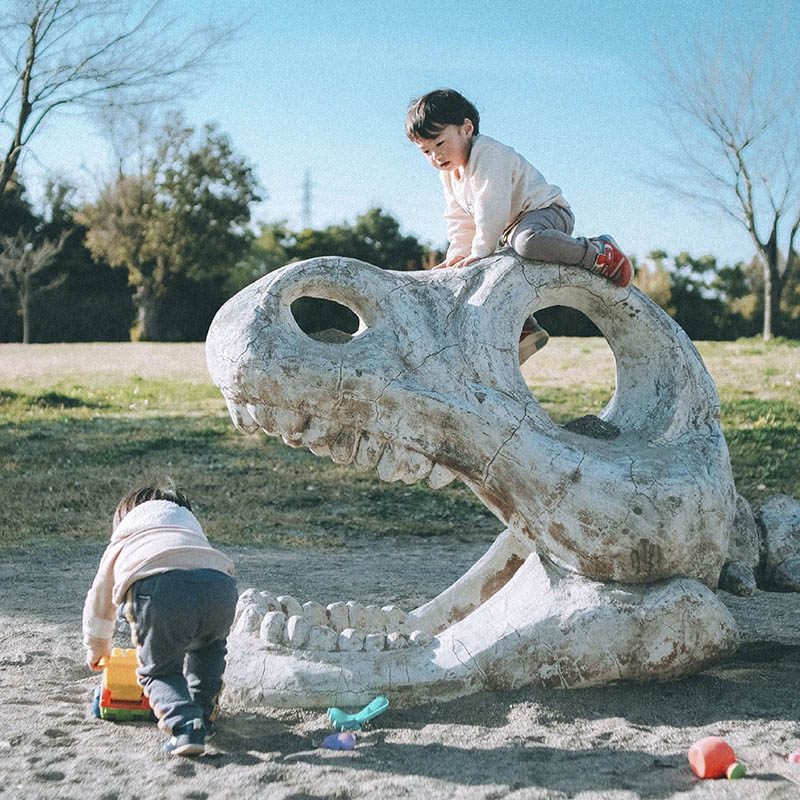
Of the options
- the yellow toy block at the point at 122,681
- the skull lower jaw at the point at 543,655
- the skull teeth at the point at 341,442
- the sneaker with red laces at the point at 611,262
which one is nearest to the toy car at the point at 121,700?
the yellow toy block at the point at 122,681

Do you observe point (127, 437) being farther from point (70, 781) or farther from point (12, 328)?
point (12, 328)

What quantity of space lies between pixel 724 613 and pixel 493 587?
0.91 meters

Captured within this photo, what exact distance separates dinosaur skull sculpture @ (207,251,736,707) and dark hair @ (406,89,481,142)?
64 centimetres

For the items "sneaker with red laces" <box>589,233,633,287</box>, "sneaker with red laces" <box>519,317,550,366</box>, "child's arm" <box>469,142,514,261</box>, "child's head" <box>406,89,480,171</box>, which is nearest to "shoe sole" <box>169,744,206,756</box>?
"sneaker with red laces" <box>519,317,550,366</box>

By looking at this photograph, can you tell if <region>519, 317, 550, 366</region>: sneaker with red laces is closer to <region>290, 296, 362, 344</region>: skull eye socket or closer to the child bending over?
the child bending over

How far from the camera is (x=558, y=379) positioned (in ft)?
46.0

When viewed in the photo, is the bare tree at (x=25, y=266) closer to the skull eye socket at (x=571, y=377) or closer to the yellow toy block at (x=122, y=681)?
the skull eye socket at (x=571, y=377)

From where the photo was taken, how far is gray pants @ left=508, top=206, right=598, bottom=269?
11.8ft

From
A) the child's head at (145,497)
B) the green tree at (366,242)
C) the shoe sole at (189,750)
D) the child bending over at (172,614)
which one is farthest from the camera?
the green tree at (366,242)

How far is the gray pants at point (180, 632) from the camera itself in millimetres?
3105

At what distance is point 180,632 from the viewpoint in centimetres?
313

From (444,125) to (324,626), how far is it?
6.28 ft

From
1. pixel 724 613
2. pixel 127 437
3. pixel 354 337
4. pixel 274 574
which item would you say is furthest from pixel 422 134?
pixel 127 437

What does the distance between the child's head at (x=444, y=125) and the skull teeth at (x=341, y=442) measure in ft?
3.94
